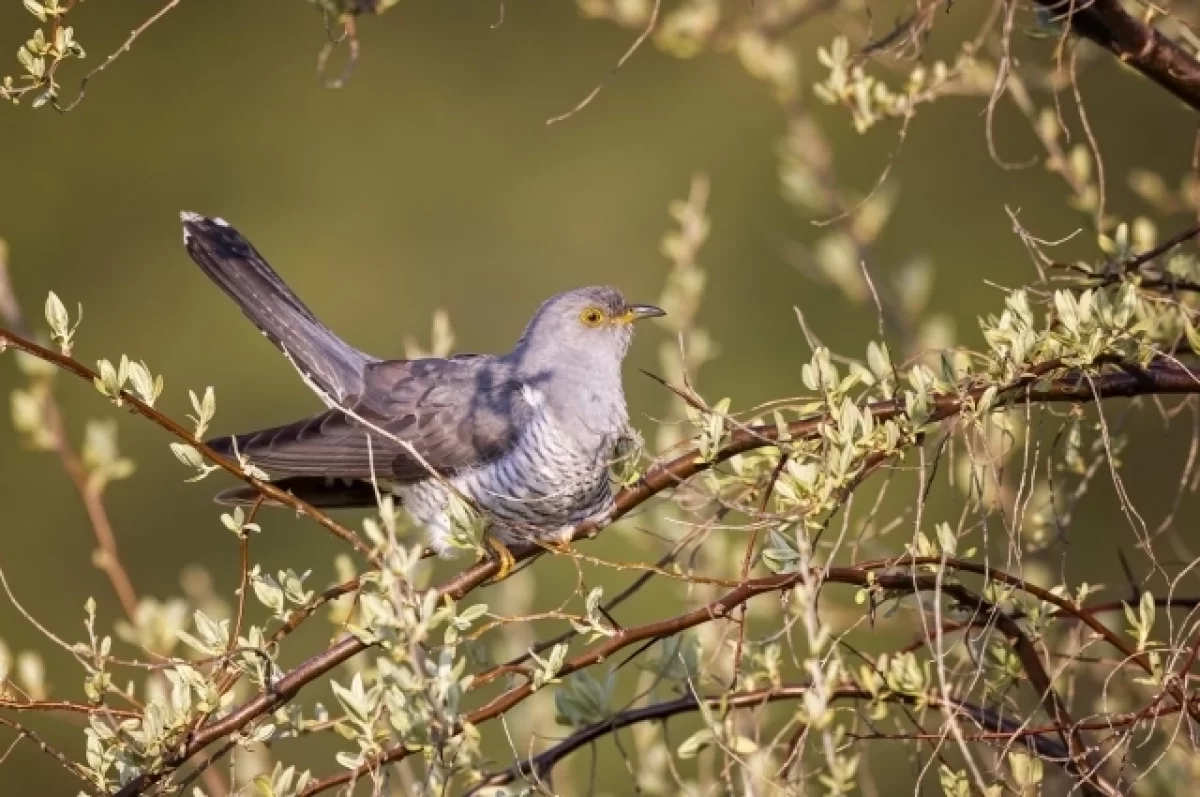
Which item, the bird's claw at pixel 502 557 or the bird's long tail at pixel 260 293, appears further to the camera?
the bird's long tail at pixel 260 293

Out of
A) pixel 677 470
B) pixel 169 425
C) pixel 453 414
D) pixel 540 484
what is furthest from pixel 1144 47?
pixel 453 414

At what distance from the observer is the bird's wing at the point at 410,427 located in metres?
3.60

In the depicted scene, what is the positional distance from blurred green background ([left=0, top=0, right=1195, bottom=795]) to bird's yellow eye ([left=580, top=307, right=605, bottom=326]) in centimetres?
438

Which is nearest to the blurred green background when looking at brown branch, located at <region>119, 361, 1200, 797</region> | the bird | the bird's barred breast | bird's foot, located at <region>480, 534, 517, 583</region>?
the bird

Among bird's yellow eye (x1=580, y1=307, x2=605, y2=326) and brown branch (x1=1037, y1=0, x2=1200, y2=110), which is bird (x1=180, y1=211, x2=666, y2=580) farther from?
brown branch (x1=1037, y1=0, x2=1200, y2=110)

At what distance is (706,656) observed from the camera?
301 centimetres

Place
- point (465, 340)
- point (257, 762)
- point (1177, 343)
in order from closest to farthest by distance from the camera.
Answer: point (1177, 343) < point (257, 762) < point (465, 340)

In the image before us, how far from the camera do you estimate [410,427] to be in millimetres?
3920

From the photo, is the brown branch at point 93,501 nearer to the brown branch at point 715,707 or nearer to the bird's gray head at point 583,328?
the brown branch at point 715,707

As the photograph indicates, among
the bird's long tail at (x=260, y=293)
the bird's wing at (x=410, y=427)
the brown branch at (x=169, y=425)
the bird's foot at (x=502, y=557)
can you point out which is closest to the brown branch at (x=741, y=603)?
the brown branch at (x=169, y=425)

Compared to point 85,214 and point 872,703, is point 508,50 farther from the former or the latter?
point 872,703

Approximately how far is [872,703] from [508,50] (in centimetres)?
982

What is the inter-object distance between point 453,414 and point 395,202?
7446 millimetres

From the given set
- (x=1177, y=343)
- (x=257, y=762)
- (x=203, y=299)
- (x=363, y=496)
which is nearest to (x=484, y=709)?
(x=257, y=762)
